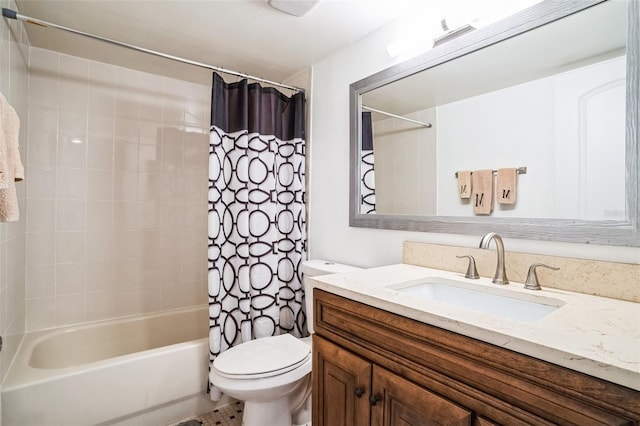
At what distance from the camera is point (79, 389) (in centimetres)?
153

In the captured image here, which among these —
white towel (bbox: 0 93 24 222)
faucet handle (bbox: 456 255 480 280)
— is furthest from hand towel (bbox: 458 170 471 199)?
white towel (bbox: 0 93 24 222)

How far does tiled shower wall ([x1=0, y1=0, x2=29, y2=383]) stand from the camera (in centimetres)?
144

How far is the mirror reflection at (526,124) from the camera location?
1.02 meters

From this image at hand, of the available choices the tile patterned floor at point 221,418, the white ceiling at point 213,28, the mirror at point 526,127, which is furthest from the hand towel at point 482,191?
the tile patterned floor at point 221,418

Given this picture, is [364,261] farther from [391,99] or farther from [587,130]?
[587,130]

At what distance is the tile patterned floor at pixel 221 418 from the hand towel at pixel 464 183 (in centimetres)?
169

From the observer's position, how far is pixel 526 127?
1.20 m

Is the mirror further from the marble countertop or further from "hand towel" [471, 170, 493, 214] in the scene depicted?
the marble countertop

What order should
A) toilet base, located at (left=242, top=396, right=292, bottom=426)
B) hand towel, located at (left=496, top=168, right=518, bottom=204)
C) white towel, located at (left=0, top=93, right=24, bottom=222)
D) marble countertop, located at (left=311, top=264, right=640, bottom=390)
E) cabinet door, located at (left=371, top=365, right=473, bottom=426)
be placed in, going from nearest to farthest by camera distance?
1. marble countertop, located at (left=311, top=264, right=640, bottom=390)
2. cabinet door, located at (left=371, top=365, right=473, bottom=426)
3. white towel, located at (left=0, top=93, right=24, bottom=222)
4. hand towel, located at (left=496, top=168, right=518, bottom=204)
5. toilet base, located at (left=242, top=396, right=292, bottom=426)

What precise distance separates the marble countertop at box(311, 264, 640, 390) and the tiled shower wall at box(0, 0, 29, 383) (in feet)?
4.94

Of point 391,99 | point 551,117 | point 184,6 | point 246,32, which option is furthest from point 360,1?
point 551,117

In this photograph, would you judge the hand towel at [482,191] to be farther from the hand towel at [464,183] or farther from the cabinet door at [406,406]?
the cabinet door at [406,406]

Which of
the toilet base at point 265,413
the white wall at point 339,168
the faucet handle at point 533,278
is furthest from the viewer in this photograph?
the white wall at point 339,168

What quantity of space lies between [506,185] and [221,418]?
1902 mm
